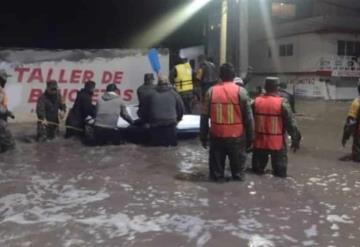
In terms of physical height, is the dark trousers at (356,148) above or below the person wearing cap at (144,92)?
below

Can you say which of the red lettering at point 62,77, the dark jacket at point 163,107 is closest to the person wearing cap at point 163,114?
the dark jacket at point 163,107

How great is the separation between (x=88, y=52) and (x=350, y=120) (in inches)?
328

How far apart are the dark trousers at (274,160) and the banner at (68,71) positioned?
25.1ft

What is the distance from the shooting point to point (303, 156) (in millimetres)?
10117

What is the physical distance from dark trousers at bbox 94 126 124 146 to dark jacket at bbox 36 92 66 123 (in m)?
1.38

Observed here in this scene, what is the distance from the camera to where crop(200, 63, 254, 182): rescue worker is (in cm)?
754

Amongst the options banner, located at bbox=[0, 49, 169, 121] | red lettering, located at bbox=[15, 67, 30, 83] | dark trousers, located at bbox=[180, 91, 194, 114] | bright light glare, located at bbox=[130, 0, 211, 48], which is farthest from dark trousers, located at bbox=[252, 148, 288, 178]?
bright light glare, located at bbox=[130, 0, 211, 48]

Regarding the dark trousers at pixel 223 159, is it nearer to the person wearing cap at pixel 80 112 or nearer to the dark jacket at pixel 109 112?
the dark jacket at pixel 109 112

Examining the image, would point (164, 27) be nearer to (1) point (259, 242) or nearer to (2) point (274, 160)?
(2) point (274, 160)

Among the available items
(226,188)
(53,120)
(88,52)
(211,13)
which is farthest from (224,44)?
(226,188)

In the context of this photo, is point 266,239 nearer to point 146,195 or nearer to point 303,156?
point 146,195

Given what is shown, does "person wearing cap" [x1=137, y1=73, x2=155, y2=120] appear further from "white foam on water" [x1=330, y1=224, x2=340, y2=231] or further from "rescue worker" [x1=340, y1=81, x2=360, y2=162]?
"white foam on water" [x1=330, y1=224, x2=340, y2=231]

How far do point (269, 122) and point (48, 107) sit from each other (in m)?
5.57

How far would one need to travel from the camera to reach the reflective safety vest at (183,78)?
567 inches
